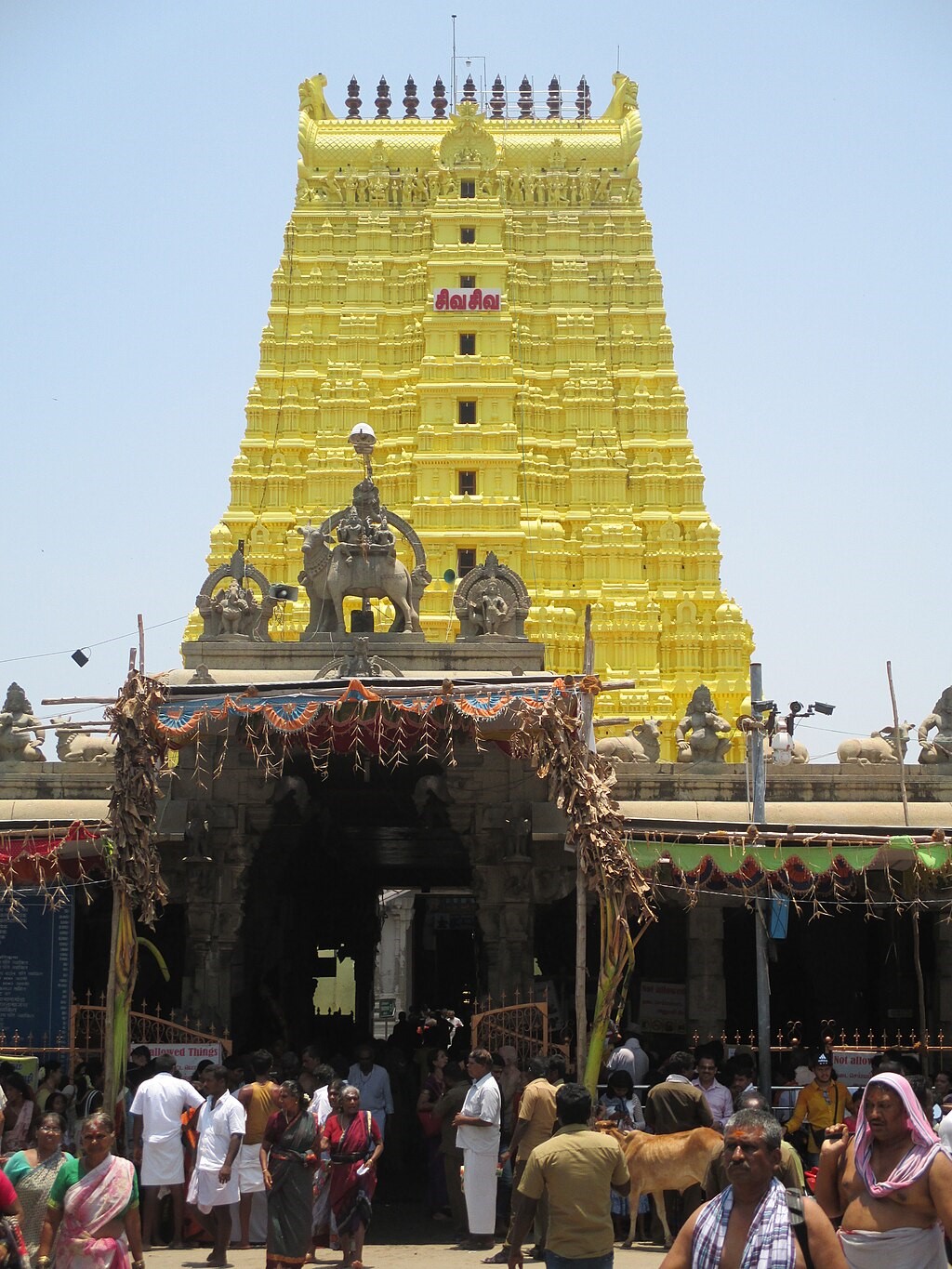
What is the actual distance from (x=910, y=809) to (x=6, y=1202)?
13.7 m

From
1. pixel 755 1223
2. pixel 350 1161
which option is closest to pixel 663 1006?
pixel 350 1161

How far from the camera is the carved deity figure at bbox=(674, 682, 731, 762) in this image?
22.2m

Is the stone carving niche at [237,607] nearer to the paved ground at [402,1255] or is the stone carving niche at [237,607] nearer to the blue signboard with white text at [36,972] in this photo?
the blue signboard with white text at [36,972]

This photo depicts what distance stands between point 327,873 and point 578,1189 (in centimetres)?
1691

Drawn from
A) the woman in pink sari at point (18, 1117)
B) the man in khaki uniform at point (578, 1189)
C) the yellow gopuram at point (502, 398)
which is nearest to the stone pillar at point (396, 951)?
the yellow gopuram at point (502, 398)

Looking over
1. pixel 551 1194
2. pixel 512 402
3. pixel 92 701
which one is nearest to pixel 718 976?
pixel 92 701

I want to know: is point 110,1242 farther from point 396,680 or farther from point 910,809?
point 910,809

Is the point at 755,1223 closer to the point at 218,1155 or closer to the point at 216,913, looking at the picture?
the point at 218,1155

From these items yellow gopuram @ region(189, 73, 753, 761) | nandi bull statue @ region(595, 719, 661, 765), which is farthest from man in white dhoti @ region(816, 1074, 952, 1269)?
yellow gopuram @ region(189, 73, 753, 761)

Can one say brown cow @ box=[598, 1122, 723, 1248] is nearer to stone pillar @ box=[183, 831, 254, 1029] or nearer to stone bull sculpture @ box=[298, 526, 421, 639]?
stone pillar @ box=[183, 831, 254, 1029]

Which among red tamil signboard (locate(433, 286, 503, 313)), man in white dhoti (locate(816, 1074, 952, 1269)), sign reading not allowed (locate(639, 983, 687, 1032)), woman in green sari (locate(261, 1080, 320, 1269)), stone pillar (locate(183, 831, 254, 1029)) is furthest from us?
red tamil signboard (locate(433, 286, 503, 313))

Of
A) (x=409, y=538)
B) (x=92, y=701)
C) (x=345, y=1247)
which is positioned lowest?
(x=345, y=1247)

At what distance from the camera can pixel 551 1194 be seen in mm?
8805

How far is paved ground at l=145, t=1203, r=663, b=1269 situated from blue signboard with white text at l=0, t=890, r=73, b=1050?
11.1ft
